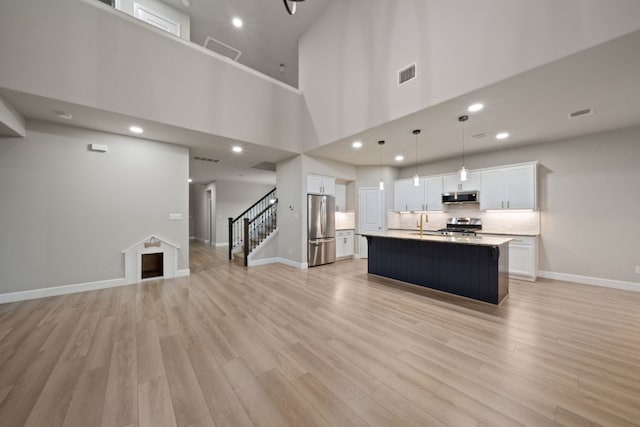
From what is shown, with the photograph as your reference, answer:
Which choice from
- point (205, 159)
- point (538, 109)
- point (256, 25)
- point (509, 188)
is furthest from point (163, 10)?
point (509, 188)

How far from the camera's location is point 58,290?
386cm

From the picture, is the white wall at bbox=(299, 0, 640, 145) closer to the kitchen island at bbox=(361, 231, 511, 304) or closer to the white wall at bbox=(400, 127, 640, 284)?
the kitchen island at bbox=(361, 231, 511, 304)

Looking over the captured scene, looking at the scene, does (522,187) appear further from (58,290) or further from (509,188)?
(58,290)

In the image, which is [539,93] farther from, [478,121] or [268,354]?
[268,354]

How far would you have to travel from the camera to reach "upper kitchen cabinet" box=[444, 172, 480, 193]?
5691 mm

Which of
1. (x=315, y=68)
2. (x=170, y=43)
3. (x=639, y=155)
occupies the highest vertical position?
(x=315, y=68)

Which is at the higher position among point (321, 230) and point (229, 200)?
point (229, 200)

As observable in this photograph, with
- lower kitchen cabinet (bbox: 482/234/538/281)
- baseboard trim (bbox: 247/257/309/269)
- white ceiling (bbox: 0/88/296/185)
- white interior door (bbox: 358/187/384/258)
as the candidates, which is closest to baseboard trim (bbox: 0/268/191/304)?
baseboard trim (bbox: 247/257/309/269)

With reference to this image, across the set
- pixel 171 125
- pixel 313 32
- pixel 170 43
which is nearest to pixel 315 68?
pixel 313 32

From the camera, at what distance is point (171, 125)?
13.1ft

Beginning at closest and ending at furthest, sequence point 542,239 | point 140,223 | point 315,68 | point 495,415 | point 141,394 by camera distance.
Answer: point 495,415 < point 141,394 < point 140,223 < point 542,239 < point 315,68

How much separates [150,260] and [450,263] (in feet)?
20.2

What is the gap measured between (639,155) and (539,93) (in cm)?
309

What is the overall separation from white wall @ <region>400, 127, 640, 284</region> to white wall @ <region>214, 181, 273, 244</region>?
1006cm
